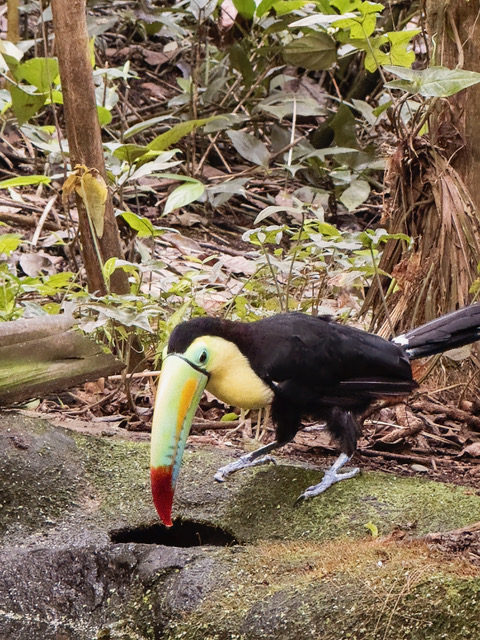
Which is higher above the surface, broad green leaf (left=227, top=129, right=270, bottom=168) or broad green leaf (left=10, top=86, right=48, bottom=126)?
broad green leaf (left=10, top=86, right=48, bottom=126)

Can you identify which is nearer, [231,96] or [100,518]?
[100,518]

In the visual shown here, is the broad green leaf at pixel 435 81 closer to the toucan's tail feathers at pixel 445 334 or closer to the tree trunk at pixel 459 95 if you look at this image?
the tree trunk at pixel 459 95

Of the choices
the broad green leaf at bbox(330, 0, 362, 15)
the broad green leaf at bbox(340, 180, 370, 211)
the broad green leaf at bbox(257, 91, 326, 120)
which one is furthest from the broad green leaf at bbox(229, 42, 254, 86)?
the broad green leaf at bbox(330, 0, 362, 15)

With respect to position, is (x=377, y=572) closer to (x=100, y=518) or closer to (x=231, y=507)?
(x=231, y=507)

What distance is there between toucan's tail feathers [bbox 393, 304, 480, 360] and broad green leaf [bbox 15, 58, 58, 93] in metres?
2.07

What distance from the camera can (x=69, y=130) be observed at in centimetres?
369

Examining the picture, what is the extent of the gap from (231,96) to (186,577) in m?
5.33

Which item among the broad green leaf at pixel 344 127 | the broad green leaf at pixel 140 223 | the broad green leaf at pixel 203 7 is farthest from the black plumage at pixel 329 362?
the broad green leaf at pixel 203 7

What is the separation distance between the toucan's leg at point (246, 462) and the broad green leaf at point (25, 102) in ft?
6.51

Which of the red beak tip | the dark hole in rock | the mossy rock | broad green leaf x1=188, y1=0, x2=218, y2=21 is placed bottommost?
the dark hole in rock

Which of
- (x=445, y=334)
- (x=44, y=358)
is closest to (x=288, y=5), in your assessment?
(x=445, y=334)

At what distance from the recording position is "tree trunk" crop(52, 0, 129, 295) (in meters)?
3.58

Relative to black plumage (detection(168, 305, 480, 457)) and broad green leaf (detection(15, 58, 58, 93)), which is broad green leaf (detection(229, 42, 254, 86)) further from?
black plumage (detection(168, 305, 480, 457))

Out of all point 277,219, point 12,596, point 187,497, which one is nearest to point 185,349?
point 187,497
